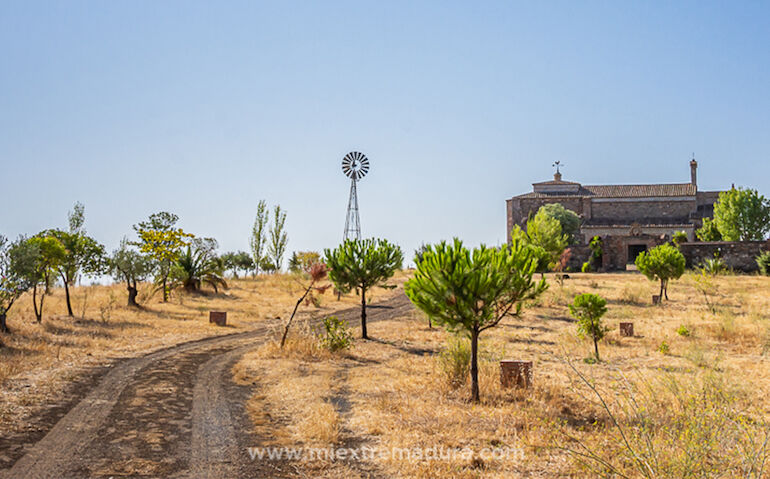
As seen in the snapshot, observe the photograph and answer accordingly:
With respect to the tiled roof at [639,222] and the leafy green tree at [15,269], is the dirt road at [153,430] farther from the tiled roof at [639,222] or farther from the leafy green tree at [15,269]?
the tiled roof at [639,222]

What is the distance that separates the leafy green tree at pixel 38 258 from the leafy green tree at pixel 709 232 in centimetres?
5258

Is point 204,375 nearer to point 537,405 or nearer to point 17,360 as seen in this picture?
point 17,360

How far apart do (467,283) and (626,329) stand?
32.7 feet

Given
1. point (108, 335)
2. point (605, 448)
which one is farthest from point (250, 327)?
point (605, 448)

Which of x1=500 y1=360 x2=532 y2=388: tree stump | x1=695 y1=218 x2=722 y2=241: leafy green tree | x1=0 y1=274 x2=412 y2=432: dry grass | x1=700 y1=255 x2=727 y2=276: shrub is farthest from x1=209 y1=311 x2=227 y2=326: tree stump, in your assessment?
x1=695 y1=218 x2=722 y2=241: leafy green tree

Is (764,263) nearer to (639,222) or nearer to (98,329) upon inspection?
(639,222)

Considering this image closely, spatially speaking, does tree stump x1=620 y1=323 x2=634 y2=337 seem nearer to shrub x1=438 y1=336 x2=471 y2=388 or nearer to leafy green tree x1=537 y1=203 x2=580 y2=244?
shrub x1=438 y1=336 x2=471 y2=388

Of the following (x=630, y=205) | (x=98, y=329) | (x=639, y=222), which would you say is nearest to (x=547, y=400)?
(x=98, y=329)

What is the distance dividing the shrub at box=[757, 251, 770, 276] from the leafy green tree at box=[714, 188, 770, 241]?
1761cm

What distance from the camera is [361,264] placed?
55.9 feet

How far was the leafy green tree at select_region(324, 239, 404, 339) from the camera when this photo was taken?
1702 centimetres

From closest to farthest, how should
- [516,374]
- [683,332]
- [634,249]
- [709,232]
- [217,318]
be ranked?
[516,374]
[683,332]
[217,318]
[634,249]
[709,232]

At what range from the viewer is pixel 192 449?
6871mm

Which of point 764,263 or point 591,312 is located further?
point 764,263
